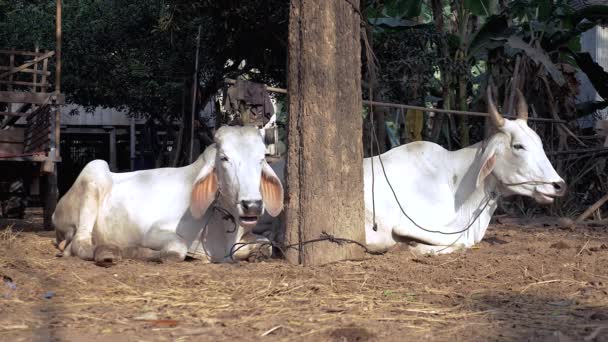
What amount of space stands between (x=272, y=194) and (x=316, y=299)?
5.13 ft

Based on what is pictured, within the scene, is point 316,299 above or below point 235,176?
below

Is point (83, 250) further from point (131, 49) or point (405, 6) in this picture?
point (131, 49)

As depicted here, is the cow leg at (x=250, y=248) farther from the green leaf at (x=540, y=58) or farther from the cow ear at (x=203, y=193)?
the green leaf at (x=540, y=58)

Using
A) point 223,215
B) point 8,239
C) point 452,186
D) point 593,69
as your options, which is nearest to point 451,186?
point 452,186

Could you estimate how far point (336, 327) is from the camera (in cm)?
338

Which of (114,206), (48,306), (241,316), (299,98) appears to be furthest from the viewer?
(114,206)

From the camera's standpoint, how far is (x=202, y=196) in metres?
5.50

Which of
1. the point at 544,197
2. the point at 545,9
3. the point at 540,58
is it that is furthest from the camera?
the point at 545,9

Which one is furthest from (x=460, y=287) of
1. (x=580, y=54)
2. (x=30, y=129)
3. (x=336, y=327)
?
(x=580, y=54)

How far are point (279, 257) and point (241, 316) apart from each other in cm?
185

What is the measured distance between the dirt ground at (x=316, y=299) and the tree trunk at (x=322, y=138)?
0.83 feet

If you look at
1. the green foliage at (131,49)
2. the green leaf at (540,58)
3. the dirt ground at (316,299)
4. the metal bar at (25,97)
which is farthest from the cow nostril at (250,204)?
the green foliage at (131,49)

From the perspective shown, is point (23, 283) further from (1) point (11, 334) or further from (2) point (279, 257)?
(2) point (279, 257)

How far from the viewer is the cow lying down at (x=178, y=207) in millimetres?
5430
